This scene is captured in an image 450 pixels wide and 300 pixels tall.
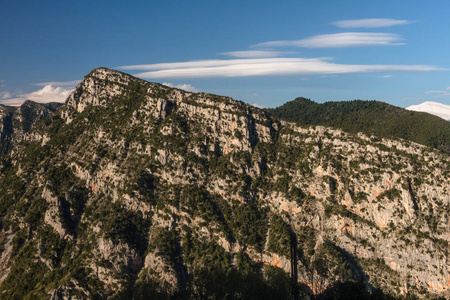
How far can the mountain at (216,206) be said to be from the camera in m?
133

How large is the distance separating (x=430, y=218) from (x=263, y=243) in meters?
70.6

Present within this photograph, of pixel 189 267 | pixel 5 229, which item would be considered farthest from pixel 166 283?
pixel 5 229

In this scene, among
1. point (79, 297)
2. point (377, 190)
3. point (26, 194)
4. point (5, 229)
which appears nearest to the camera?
point (79, 297)

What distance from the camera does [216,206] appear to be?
162m

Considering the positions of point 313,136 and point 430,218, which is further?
point 313,136

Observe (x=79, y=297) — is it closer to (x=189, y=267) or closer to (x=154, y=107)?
(x=189, y=267)

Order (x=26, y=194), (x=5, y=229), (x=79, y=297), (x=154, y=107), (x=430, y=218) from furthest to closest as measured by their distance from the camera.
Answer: (x=154, y=107), (x=26, y=194), (x=5, y=229), (x=430, y=218), (x=79, y=297)

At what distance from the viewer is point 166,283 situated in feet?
429

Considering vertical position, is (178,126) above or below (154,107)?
below

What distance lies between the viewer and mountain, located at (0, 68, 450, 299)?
133 meters

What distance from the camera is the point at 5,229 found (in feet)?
550

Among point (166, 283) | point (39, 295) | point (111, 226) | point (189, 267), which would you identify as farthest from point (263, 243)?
point (39, 295)

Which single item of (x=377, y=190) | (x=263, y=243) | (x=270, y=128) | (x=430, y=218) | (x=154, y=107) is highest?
(x=154, y=107)

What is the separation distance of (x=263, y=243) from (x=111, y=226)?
70020 mm
